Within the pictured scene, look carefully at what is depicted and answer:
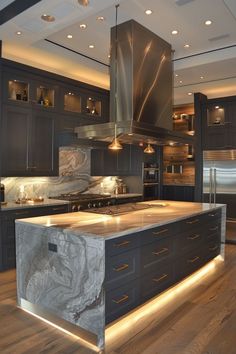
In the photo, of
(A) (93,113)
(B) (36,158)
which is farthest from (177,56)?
(B) (36,158)

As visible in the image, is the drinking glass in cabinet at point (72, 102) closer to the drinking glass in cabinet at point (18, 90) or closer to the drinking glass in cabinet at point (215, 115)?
the drinking glass in cabinet at point (18, 90)

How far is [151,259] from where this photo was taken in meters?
3.02

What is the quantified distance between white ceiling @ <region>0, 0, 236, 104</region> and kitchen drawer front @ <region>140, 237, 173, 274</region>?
2485mm

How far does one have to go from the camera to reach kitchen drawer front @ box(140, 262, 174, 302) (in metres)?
2.91

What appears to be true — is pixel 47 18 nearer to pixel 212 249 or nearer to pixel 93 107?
pixel 93 107

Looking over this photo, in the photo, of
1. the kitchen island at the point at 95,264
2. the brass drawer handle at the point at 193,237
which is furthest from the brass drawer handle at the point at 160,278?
the brass drawer handle at the point at 193,237

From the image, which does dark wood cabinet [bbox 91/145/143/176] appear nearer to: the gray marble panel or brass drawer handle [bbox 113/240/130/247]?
the gray marble panel

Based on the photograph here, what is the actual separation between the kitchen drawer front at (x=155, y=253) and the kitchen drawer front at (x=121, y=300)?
0.21 metres

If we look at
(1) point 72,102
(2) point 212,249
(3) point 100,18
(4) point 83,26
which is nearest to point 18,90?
(1) point 72,102

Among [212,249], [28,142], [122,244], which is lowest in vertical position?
[212,249]

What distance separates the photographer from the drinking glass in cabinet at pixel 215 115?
Result: 22.6ft

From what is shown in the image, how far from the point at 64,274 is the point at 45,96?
11.3 feet

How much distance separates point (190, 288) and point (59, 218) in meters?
1.86

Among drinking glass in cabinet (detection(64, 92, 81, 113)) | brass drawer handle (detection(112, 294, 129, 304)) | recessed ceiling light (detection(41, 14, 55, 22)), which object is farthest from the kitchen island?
drinking glass in cabinet (detection(64, 92, 81, 113))
